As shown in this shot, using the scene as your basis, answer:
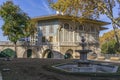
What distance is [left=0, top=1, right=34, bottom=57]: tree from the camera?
5107cm

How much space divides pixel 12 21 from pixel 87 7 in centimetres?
2530

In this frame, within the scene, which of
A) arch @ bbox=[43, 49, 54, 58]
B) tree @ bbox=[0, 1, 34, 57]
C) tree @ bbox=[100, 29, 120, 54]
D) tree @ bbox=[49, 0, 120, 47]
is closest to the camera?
tree @ bbox=[49, 0, 120, 47]

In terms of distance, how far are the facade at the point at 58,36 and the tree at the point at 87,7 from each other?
29.6 meters

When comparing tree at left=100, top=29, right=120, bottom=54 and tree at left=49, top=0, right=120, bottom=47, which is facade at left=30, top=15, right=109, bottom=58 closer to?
tree at left=100, top=29, right=120, bottom=54

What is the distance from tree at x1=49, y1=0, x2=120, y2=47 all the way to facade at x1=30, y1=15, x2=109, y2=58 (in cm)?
2961

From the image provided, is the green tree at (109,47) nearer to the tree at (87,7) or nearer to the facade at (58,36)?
the facade at (58,36)

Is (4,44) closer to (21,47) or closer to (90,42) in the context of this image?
(21,47)

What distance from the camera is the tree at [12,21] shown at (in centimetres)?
5107

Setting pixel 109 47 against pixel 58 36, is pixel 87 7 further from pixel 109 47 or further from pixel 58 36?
pixel 109 47

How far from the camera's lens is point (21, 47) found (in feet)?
198

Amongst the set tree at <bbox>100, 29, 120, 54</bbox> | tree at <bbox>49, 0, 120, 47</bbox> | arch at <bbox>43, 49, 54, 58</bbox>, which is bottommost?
arch at <bbox>43, 49, 54, 58</bbox>

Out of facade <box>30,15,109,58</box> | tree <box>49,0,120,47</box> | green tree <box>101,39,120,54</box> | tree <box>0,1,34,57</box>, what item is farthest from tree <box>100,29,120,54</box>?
tree <box>49,0,120,47</box>

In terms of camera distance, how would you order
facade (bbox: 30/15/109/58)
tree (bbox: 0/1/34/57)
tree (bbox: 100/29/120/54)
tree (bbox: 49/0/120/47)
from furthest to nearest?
tree (bbox: 100/29/120/54) < facade (bbox: 30/15/109/58) < tree (bbox: 0/1/34/57) < tree (bbox: 49/0/120/47)

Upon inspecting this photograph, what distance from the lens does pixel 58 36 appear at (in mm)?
61469
